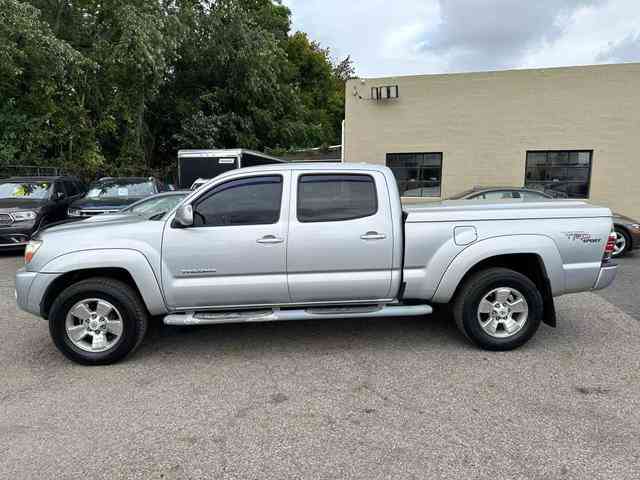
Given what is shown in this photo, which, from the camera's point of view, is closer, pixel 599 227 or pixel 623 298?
pixel 599 227

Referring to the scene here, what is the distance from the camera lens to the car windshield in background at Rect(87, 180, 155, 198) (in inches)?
431

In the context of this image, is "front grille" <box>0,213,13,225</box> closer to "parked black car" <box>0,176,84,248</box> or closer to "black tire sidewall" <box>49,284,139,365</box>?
"parked black car" <box>0,176,84,248</box>

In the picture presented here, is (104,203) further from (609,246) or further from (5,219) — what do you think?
(609,246)

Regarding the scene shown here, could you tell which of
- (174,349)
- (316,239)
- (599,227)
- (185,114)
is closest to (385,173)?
(316,239)

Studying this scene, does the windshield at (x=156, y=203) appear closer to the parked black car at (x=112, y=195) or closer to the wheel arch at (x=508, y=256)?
the parked black car at (x=112, y=195)

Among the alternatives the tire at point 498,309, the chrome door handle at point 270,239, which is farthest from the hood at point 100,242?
the tire at point 498,309

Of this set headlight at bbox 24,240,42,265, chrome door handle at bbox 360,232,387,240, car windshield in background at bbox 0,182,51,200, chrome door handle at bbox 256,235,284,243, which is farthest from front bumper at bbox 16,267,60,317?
car windshield in background at bbox 0,182,51,200

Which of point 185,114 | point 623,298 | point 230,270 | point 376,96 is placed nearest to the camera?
point 230,270

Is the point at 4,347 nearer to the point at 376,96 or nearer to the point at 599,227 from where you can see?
the point at 599,227

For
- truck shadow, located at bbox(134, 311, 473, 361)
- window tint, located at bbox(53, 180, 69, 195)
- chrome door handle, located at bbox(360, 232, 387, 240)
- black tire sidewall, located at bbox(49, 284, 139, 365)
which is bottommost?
truck shadow, located at bbox(134, 311, 473, 361)

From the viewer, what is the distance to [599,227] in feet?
13.8

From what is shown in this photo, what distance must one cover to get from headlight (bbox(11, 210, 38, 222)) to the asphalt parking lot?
5.33 meters

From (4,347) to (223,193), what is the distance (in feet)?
9.38

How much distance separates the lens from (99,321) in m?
4.05
